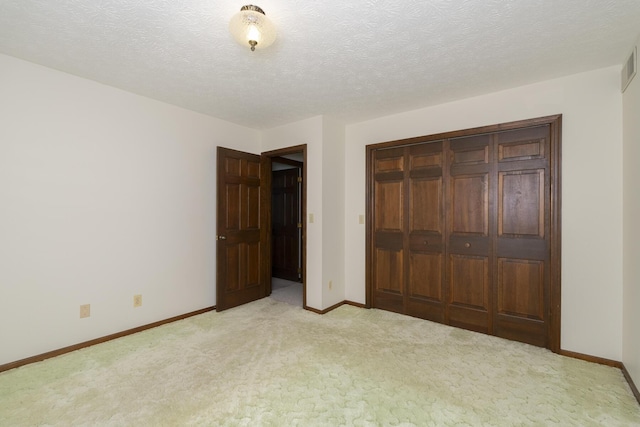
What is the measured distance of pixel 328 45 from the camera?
2.08 metres

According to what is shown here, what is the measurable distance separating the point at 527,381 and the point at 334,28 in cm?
285

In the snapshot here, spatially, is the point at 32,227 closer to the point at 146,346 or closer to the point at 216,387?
the point at 146,346

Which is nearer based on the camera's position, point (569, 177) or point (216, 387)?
point (216, 387)

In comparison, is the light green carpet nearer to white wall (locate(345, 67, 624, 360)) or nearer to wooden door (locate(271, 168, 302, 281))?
white wall (locate(345, 67, 624, 360))

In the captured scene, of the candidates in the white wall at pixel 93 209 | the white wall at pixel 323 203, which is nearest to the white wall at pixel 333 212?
the white wall at pixel 323 203

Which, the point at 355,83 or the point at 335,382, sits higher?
the point at 355,83

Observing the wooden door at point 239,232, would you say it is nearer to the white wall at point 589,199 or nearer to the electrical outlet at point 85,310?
the electrical outlet at point 85,310

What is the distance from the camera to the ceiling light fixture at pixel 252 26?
5.49 feet

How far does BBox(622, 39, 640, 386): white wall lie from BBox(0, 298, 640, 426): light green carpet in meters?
0.27

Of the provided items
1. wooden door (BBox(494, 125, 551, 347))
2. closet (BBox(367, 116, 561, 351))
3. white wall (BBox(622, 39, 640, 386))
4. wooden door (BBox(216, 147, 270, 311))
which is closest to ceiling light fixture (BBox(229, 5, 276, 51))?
wooden door (BBox(216, 147, 270, 311))

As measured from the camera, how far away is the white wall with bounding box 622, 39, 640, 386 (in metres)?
2.00

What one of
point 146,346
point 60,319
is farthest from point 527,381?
point 60,319

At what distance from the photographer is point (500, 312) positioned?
112 inches

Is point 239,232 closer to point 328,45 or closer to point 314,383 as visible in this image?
point 314,383
